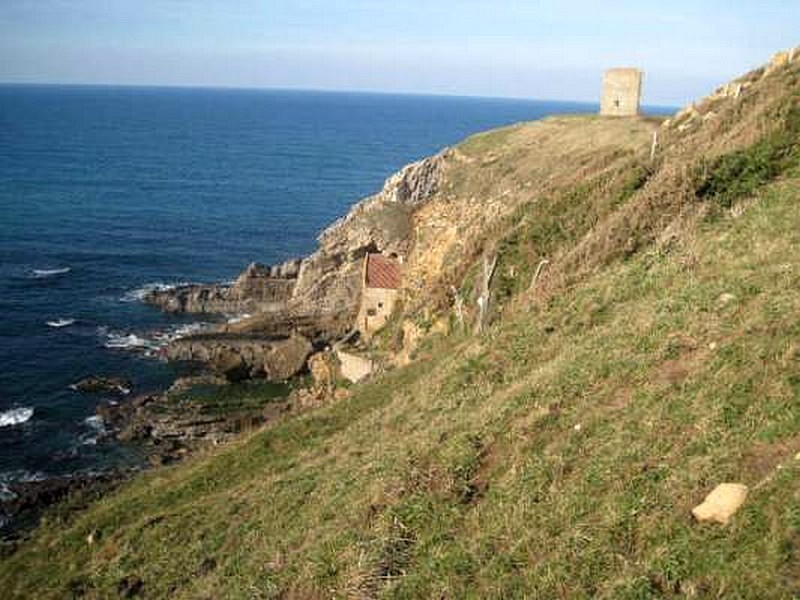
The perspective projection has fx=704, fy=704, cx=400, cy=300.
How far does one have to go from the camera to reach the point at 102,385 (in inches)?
1609

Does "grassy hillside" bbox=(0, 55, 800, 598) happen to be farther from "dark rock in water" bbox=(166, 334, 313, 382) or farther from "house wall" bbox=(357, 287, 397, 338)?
"house wall" bbox=(357, 287, 397, 338)

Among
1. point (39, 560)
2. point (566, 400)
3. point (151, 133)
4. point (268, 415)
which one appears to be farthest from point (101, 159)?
point (566, 400)

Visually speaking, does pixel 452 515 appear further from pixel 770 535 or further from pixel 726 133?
pixel 726 133

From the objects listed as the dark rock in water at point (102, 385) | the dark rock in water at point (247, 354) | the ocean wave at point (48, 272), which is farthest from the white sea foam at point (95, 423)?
the ocean wave at point (48, 272)

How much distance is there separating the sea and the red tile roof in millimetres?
13273

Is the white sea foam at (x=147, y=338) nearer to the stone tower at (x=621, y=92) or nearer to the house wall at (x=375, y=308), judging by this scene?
the house wall at (x=375, y=308)

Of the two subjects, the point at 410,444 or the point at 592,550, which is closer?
the point at 592,550

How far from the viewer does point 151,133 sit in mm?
183875

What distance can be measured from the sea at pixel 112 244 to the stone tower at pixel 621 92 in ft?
108

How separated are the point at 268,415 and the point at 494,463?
26.1 m

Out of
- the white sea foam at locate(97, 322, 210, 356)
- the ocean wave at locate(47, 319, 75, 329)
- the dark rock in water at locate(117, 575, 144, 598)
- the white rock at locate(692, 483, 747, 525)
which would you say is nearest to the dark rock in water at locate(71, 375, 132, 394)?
the white sea foam at locate(97, 322, 210, 356)

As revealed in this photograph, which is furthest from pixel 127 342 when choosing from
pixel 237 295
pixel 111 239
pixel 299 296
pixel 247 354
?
pixel 111 239

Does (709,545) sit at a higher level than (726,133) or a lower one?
lower

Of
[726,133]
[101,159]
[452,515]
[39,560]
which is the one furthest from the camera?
[101,159]
